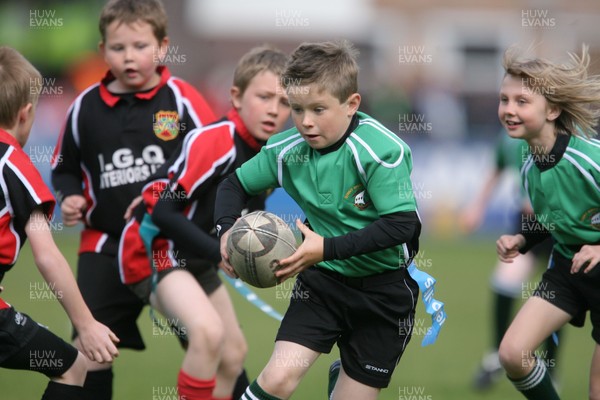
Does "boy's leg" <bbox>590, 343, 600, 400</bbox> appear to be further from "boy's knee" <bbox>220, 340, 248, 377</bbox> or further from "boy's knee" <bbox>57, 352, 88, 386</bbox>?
"boy's knee" <bbox>57, 352, 88, 386</bbox>

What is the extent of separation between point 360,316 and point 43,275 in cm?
149

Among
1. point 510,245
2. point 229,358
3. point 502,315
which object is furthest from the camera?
point 502,315

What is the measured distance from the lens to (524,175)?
503 centimetres

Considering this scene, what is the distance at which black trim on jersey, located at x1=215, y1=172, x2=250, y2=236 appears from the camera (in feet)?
14.4

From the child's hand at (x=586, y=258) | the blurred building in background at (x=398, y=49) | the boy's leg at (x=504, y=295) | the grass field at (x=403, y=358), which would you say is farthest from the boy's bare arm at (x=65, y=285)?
the blurred building in background at (x=398, y=49)

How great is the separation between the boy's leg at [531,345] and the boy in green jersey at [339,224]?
0.64 meters

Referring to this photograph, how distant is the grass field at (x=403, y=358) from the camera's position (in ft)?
21.4

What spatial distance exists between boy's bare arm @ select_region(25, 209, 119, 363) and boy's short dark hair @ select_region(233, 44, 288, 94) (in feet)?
4.98

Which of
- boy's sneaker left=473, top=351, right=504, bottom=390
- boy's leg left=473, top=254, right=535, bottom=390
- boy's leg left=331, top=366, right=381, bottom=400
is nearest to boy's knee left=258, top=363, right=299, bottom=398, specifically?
boy's leg left=331, top=366, right=381, bottom=400

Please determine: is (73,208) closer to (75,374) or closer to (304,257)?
(75,374)

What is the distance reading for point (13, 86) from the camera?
171 inches

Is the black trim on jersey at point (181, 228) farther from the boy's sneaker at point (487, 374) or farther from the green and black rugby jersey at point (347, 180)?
the boy's sneaker at point (487, 374)

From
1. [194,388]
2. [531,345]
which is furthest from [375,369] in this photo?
[194,388]

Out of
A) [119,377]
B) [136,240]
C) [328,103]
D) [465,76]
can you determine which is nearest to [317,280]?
[328,103]
